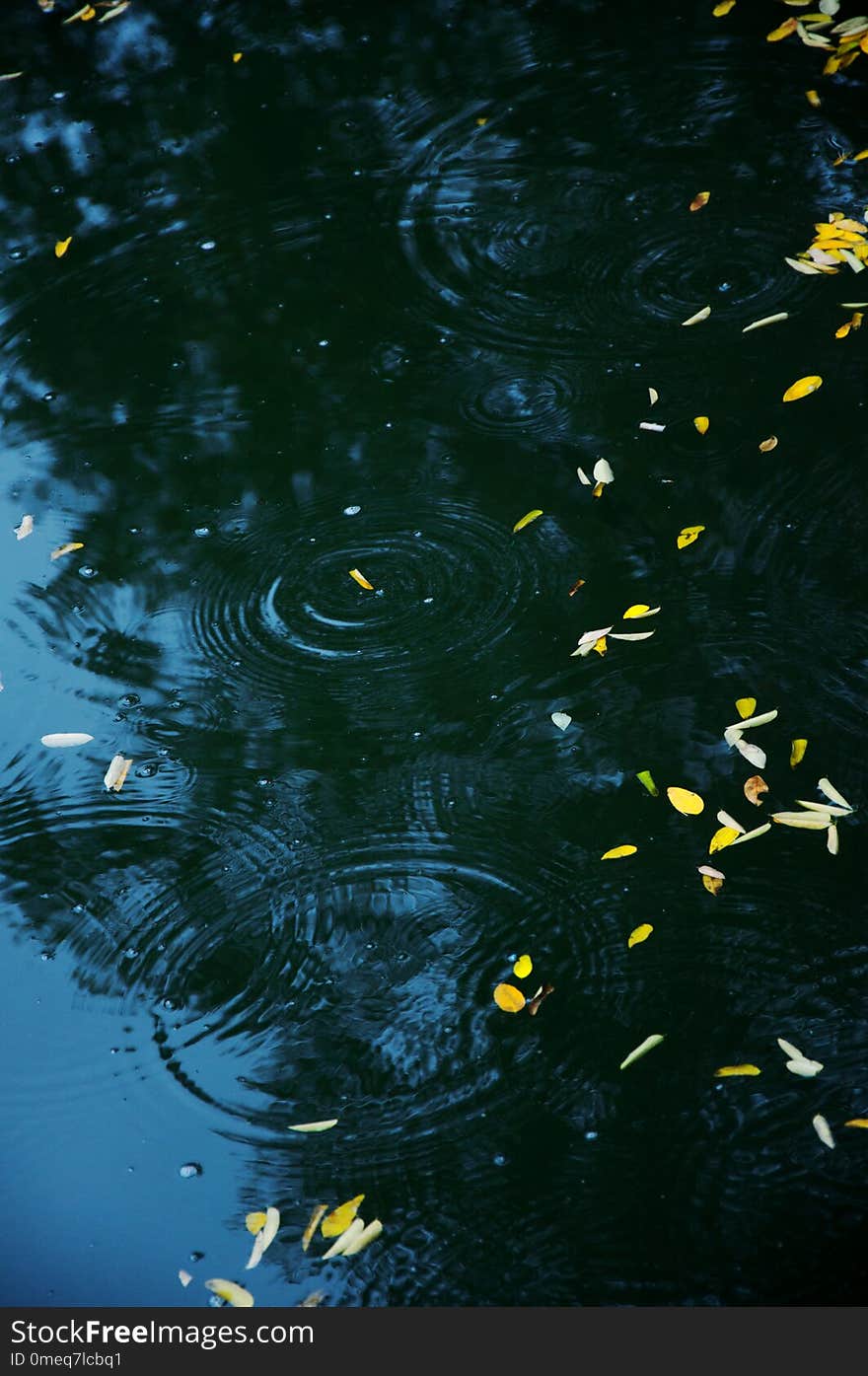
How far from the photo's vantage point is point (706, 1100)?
1.61 metres

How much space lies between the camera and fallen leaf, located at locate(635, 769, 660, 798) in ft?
6.31

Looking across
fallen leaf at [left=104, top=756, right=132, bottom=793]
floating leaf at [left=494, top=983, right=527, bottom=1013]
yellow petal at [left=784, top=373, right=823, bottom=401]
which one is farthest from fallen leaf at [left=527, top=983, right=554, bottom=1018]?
yellow petal at [left=784, top=373, right=823, bottom=401]

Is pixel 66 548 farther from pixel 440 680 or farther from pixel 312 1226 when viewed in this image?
pixel 312 1226

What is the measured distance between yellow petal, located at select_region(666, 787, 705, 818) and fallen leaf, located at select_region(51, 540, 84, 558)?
1.35m

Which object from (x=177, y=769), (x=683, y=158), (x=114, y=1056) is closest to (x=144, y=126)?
(x=683, y=158)

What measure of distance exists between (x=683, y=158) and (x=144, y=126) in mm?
1683

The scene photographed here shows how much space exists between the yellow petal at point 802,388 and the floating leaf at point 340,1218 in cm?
174

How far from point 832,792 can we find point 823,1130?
52cm

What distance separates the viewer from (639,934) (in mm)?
1772

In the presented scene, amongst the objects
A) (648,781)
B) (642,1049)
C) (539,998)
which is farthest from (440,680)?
(642,1049)

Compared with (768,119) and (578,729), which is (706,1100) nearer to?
(578,729)

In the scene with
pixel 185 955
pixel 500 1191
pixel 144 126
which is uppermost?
pixel 144 126

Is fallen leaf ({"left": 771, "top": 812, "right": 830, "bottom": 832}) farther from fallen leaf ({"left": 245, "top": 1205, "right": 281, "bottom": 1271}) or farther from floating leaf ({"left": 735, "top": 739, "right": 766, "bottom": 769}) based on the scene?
fallen leaf ({"left": 245, "top": 1205, "right": 281, "bottom": 1271})

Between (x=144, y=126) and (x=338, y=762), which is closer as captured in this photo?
(x=338, y=762)
